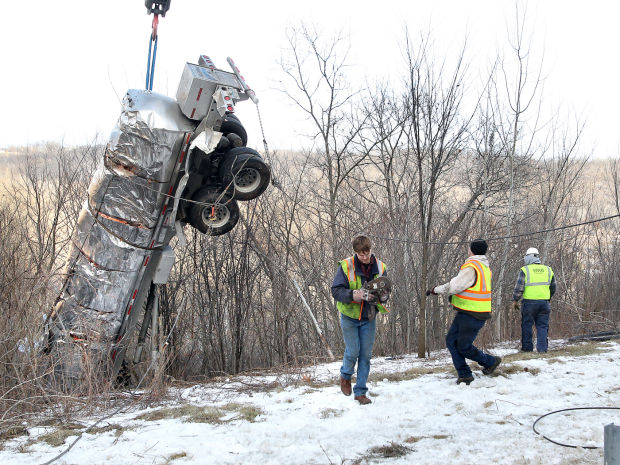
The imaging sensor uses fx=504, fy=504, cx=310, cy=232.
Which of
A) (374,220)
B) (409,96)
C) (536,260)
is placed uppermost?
(409,96)

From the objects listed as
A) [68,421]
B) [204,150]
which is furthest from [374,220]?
[68,421]

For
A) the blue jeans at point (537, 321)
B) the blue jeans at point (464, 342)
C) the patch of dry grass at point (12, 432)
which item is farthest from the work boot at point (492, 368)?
the patch of dry grass at point (12, 432)

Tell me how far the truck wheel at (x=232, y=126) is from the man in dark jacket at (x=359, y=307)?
2573mm

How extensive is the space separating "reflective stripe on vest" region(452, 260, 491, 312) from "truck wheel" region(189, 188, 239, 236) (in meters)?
3.04

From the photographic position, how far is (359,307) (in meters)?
4.79

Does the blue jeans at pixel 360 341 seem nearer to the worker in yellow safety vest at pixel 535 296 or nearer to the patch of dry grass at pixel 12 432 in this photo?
the patch of dry grass at pixel 12 432

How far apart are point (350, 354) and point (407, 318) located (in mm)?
6437

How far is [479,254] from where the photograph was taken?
5.46 m

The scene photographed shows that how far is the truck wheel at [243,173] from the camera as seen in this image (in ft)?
20.0

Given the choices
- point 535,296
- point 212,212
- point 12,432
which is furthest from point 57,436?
point 535,296

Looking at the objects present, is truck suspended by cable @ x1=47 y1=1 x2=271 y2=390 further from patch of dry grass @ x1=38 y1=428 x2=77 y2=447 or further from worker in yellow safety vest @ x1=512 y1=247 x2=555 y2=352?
worker in yellow safety vest @ x1=512 y1=247 x2=555 y2=352

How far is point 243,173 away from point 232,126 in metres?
0.66

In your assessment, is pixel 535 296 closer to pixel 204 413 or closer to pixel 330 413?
pixel 330 413

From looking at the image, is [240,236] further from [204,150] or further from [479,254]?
[479,254]
